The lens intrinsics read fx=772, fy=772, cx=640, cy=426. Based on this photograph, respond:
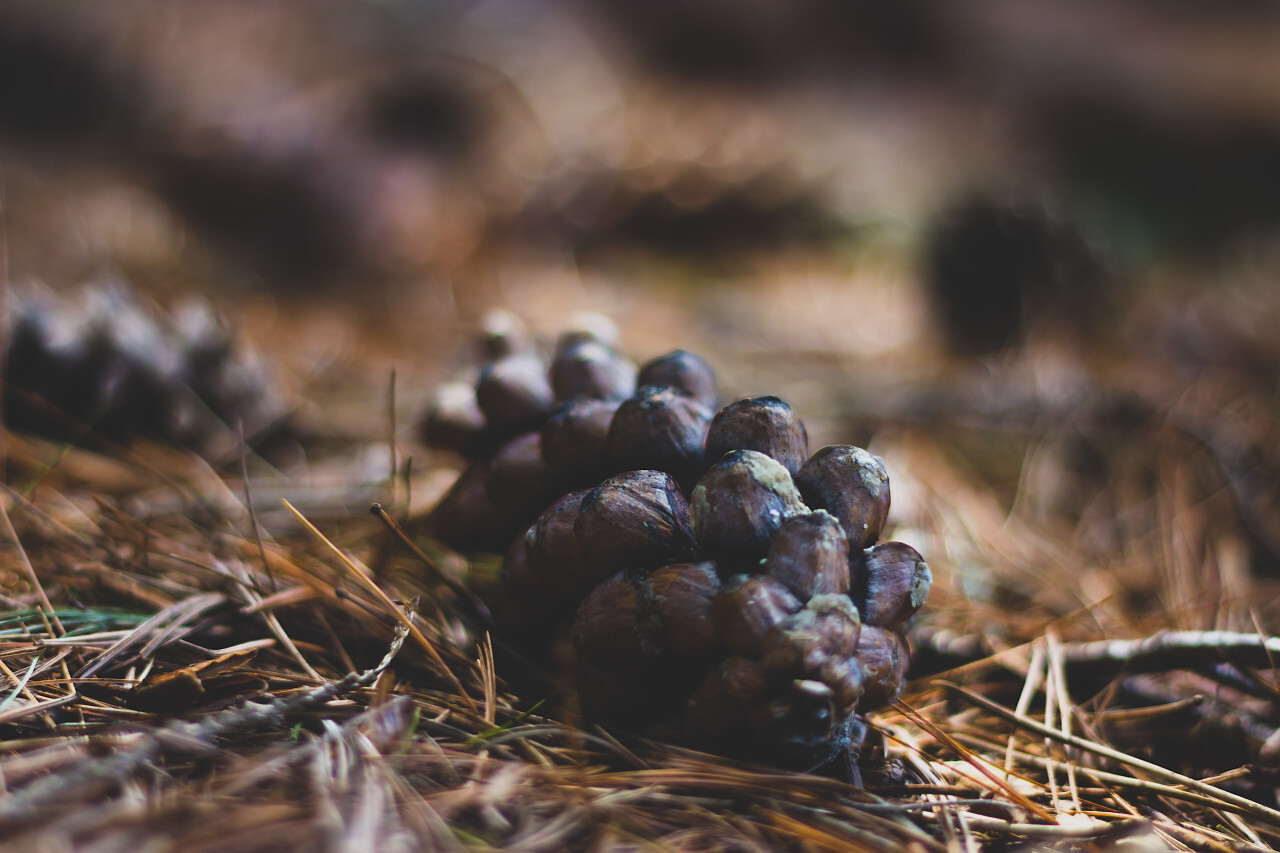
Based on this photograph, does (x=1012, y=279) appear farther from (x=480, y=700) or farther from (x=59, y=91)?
(x=59, y=91)

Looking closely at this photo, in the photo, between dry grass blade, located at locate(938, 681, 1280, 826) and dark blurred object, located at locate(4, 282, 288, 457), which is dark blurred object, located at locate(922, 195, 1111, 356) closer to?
dry grass blade, located at locate(938, 681, 1280, 826)

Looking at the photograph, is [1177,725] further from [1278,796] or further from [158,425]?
[158,425]

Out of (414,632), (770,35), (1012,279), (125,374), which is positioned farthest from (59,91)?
(770,35)

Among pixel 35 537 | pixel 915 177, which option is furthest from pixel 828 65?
pixel 35 537

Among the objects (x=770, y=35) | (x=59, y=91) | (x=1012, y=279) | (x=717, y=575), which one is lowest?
(x=717, y=575)

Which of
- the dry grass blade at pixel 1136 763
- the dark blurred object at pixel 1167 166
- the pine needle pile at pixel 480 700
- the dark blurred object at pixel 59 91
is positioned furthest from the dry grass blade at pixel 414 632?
the dark blurred object at pixel 1167 166

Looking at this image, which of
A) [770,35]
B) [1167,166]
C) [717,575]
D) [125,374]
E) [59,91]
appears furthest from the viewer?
[770,35]

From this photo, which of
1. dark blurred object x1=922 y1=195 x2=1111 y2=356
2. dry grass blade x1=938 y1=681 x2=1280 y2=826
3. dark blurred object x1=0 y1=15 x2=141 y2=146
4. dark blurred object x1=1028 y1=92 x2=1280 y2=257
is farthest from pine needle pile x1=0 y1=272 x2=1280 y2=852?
dark blurred object x1=1028 y1=92 x2=1280 y2=257
